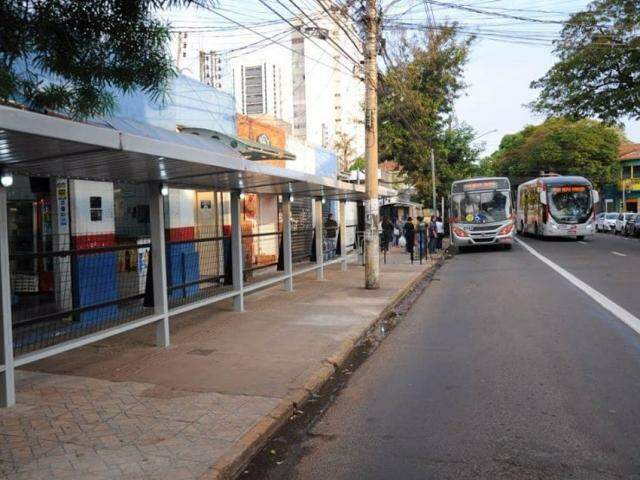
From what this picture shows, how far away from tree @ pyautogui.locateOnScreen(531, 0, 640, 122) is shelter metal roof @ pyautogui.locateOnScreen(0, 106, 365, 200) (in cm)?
1953

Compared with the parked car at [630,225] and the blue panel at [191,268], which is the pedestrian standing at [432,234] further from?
the parked car at [630,225]

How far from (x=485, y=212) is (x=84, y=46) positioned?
22.5 meters

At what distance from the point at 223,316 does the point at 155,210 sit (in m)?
3.02

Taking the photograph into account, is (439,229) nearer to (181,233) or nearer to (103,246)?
(181,233)

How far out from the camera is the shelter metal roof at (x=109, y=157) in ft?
14.2

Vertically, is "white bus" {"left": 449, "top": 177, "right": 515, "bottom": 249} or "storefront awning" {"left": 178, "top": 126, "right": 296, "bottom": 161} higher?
"storefront awning" {"left": 178, "top": 126, "right": 296, "bottom": 161}

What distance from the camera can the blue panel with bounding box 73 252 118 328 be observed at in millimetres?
7741

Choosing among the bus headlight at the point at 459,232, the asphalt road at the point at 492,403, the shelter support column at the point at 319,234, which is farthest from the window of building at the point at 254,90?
the asphalt road at the point at 492,403

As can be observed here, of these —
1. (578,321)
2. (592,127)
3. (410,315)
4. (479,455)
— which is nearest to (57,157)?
(479,455)

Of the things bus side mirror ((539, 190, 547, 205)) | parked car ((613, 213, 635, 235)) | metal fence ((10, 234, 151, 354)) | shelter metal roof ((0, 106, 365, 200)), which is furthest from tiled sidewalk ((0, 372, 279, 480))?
parked car ((613, 213, 635, 235))

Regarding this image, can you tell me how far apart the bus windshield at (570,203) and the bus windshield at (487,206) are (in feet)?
17.0

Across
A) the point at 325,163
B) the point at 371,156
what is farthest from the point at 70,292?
the point at 325,163

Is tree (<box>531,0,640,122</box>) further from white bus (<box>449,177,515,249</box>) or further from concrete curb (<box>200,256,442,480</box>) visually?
concrete curb (<box>200,256,442,480</box>)

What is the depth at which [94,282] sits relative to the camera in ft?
→ 26.1
